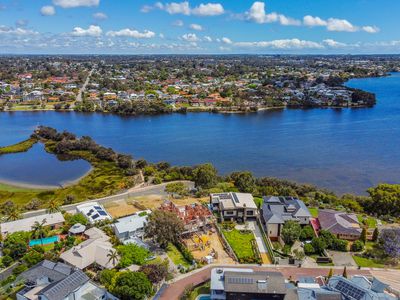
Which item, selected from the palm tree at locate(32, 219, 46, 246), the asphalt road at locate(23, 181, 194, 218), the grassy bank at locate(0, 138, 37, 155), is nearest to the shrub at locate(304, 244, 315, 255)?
the asphalt road at locate(23, 181, 194, 218)

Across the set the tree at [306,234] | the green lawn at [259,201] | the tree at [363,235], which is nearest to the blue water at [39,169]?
the green lawn at [259,201]

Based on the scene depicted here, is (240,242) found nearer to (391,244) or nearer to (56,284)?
(391,244)

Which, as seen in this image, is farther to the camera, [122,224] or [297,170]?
[297,170]

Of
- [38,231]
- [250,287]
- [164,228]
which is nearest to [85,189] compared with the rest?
[38,231]

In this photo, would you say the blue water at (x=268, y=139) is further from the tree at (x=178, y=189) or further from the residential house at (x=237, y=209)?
the residential house at (x=237, y=209)

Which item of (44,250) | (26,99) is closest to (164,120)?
(26,99)

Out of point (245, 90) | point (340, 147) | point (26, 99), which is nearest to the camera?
point (340, 147)

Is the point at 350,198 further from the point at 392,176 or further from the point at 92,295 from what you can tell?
the point at 92,295

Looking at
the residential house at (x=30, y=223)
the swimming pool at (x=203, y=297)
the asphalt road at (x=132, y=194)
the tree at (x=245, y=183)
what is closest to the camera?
the swimming pool at (x=203, y=297)
